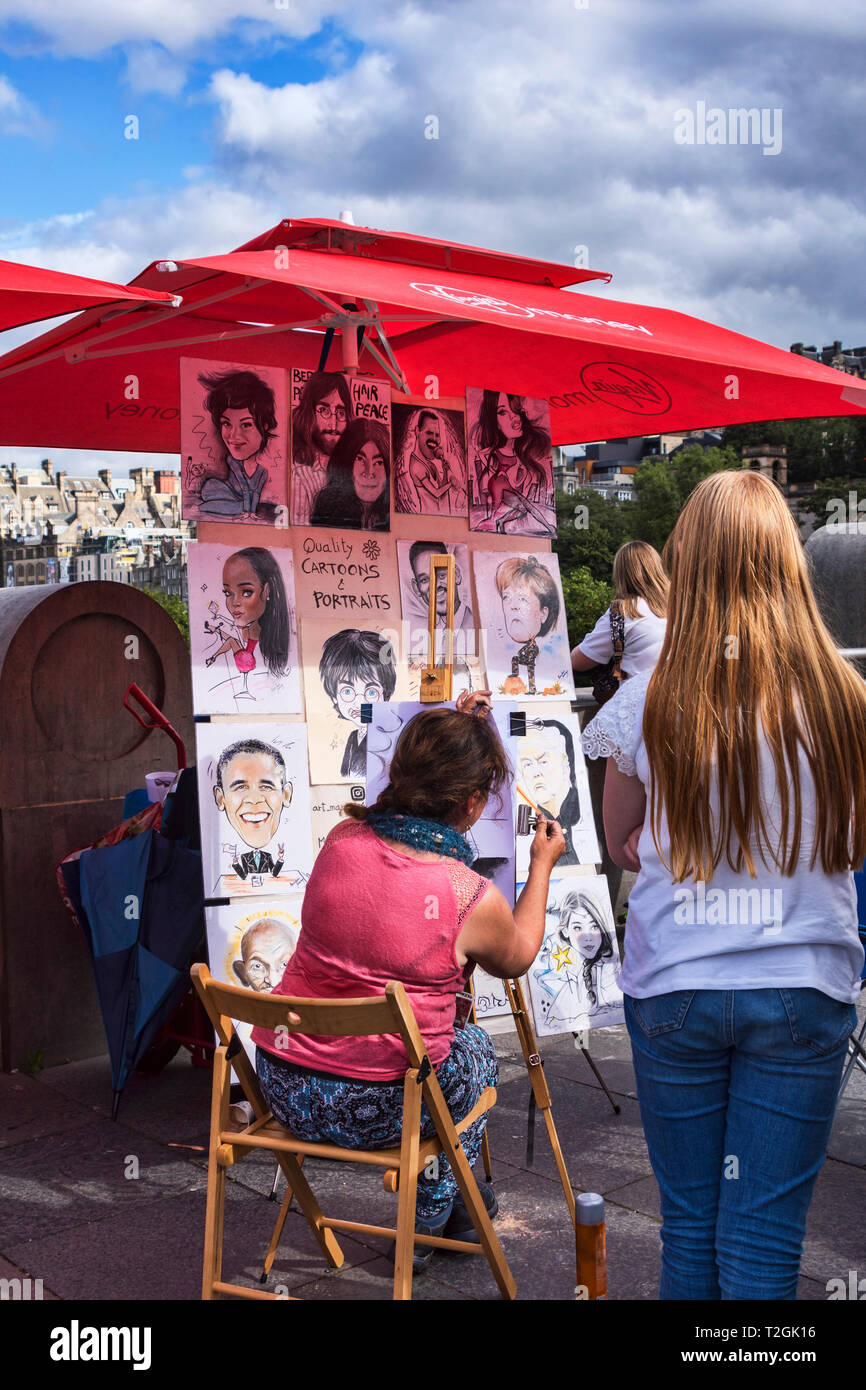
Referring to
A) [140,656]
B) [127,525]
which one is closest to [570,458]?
[127,525]

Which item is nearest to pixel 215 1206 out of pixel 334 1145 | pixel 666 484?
pixel 334 1145

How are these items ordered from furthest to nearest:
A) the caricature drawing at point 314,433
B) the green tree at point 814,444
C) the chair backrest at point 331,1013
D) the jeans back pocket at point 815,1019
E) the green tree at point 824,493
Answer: the green tree at point 814,444 → the green tree at point 824,493 → the caricature drawing at point 314,433 → the chair backrest at point 331,1013 → the jeans back pocket at point 815,1019

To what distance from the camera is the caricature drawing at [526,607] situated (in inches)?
159

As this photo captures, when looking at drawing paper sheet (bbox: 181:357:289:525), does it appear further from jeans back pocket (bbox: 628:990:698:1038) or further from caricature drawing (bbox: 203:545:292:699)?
jeans back pocket (bbox: 628:990:698:1038)

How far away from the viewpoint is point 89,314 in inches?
151

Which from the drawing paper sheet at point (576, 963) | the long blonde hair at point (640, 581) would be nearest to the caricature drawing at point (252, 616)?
the drawing paper sheet at point (576, 963)

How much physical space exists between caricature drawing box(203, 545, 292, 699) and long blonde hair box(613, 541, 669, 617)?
1.79 m

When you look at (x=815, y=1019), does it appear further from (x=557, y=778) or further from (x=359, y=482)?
(x=359, y=482)

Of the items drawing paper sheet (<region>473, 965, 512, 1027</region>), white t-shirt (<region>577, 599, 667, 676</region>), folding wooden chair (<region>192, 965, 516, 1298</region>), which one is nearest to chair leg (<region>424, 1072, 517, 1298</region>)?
folding wooden chair (<region>192, 965, 516, 1298</region>)

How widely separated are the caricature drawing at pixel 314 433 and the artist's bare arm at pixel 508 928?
142 centimetres

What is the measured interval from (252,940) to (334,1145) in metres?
1.10

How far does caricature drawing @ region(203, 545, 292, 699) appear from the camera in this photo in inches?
142

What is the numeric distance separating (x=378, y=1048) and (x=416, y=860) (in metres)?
0.39

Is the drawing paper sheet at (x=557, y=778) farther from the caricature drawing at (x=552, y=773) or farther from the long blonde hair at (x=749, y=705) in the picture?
the long blonde hair at (x=749, y=705)
